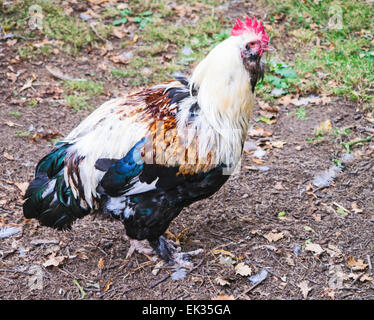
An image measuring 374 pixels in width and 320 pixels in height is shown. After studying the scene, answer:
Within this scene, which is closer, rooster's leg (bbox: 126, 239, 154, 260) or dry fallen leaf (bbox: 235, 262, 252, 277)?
dry fallen leaf (bbox: 235, 262, 252, 277)

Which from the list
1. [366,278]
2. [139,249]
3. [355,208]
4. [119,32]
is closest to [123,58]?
[119,32]

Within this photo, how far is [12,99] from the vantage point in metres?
5.96

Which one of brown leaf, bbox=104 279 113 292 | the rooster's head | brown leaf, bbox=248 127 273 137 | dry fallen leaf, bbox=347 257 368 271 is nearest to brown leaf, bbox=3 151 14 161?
brown leaf, bbox=104 279 113 292

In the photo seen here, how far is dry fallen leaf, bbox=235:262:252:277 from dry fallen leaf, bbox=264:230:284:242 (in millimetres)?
418

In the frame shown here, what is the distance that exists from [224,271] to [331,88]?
3341 millimetres

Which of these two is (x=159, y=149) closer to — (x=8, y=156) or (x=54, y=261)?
(x=54, y=261)

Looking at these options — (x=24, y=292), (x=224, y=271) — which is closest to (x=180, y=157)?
(x=224, y=271)

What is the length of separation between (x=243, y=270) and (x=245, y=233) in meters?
0.50

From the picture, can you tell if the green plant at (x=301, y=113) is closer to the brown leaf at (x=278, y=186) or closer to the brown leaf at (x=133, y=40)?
the brown leaf at (x=278, y=186)

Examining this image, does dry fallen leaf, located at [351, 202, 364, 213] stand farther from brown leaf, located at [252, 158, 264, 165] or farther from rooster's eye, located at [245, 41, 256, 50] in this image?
rooster's eye, located at [245, 41, 256, 50]

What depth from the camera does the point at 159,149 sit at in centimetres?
341

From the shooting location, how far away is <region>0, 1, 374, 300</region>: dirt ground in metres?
3.79

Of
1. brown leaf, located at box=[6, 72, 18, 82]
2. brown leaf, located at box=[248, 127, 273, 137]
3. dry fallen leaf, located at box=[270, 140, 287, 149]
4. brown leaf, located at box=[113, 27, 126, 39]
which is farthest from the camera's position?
brown leaf, located at box=[113, 27, 126, 39]

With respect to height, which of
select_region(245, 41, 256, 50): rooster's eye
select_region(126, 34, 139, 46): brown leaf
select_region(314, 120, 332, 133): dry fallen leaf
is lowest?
→ select_region(314, 120, 332, 133): dry fallen leaf
